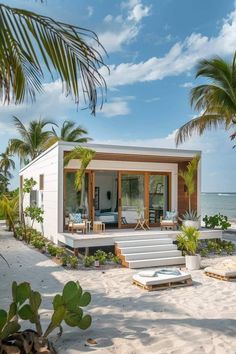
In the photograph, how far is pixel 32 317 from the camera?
438cm

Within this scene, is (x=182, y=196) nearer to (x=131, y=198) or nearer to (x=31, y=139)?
(x=131, y=198)

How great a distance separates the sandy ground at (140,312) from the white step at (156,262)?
386 mm

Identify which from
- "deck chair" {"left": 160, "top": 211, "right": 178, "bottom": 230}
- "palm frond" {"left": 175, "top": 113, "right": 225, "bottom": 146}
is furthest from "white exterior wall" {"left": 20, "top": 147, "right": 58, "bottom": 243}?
"palm frond" {"left": 175, "top": 113, "right": 225, "bottom": 146}

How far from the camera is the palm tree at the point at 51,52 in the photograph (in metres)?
2.75

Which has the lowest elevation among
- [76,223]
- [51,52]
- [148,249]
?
[148,249]

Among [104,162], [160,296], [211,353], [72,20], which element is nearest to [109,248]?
[104,162]

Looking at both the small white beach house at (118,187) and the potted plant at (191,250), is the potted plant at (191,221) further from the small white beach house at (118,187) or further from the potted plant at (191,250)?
the potted plant at (191,250)

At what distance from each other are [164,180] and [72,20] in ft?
37.7

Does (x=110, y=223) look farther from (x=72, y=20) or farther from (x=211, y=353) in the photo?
(x=72, y=20)

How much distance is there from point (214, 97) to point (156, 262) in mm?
6626

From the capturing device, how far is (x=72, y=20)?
356 centimetres

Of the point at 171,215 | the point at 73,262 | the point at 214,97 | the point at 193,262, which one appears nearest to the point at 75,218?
the point at 73,262

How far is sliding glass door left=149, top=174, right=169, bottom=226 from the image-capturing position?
14.3 metres

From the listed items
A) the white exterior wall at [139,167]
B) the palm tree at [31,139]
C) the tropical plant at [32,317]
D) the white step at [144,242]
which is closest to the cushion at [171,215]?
the white exterior wall at [139,167]
